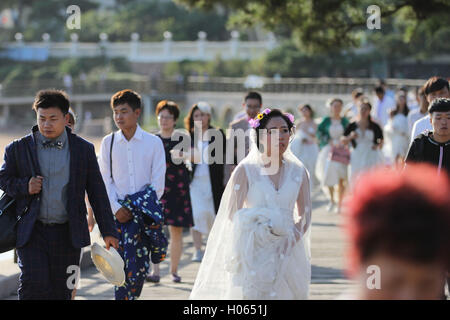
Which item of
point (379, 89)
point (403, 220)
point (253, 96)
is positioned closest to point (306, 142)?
point (379, 89)

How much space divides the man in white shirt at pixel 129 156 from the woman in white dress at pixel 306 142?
7.30 m

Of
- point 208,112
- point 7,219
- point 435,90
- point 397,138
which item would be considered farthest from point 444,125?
point 397,138

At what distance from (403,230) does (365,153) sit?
1094 cm

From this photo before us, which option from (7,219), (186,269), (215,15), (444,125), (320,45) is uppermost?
(215,15)

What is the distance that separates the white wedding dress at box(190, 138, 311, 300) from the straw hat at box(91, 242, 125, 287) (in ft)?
1.48

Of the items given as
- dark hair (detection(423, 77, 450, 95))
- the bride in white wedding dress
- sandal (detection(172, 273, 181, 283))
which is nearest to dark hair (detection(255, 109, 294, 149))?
the bride in white wedding dress

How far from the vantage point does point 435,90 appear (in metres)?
7.71

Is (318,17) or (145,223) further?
(318,17)

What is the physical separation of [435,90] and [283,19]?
659cm

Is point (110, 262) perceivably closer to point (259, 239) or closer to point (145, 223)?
point (259, 239)

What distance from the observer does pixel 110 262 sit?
17.8 feet

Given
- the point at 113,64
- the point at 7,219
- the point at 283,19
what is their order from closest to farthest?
1. the point at 7,219
2. the point at 283,19
3. the point at 113,64

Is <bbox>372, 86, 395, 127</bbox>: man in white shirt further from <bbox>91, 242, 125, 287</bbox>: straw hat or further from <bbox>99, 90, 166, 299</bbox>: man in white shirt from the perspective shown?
<bbox>91, 242, 125, 287</bbox>: straw hat
